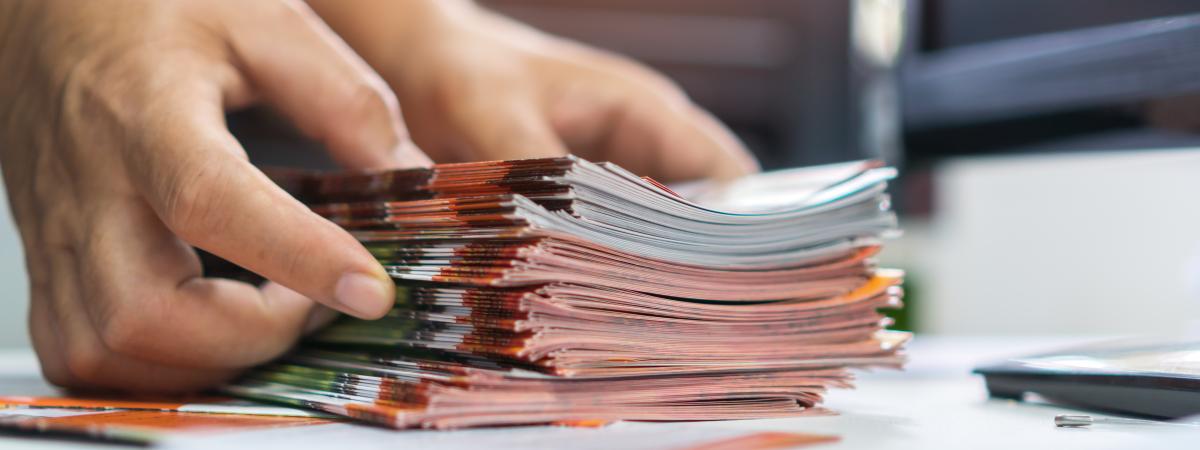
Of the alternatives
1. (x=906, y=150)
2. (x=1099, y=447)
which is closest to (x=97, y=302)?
(x=1099, y=447)

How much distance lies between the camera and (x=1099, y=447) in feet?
1.49

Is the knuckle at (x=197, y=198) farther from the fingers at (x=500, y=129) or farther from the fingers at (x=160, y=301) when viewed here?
the fingers at (x=500, y=129)

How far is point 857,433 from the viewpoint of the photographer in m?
0.49

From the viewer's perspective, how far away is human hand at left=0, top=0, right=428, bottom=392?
55cm

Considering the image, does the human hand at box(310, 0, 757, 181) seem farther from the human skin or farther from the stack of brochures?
the stack of brochures

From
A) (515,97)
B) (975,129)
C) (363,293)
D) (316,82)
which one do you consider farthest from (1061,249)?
(363,293)

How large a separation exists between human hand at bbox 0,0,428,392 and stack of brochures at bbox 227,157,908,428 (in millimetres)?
42

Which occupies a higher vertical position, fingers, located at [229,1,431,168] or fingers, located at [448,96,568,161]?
fingers, located at [448,96,568,161]

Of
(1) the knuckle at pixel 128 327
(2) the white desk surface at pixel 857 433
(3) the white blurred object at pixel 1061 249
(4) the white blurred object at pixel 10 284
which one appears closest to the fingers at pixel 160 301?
(1) the knuckle at pixel 128 327

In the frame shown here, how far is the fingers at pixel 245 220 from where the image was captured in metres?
0.53

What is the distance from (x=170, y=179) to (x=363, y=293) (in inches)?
5.5

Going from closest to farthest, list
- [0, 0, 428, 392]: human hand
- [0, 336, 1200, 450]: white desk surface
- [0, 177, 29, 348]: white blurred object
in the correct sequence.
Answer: [0, 336, 1200, 450]: white desk surface → [0, 0, 428, 392]: human hand → [0, 177, 29, 348]: white blurred object

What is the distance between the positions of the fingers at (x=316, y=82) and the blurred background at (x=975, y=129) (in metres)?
0.64

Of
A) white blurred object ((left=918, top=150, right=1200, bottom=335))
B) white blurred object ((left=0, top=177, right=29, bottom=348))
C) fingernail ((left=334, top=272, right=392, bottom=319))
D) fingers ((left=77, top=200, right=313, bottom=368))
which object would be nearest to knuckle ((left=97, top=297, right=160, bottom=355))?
fingers ((left=77, top=200, right=313, bottom=368))
